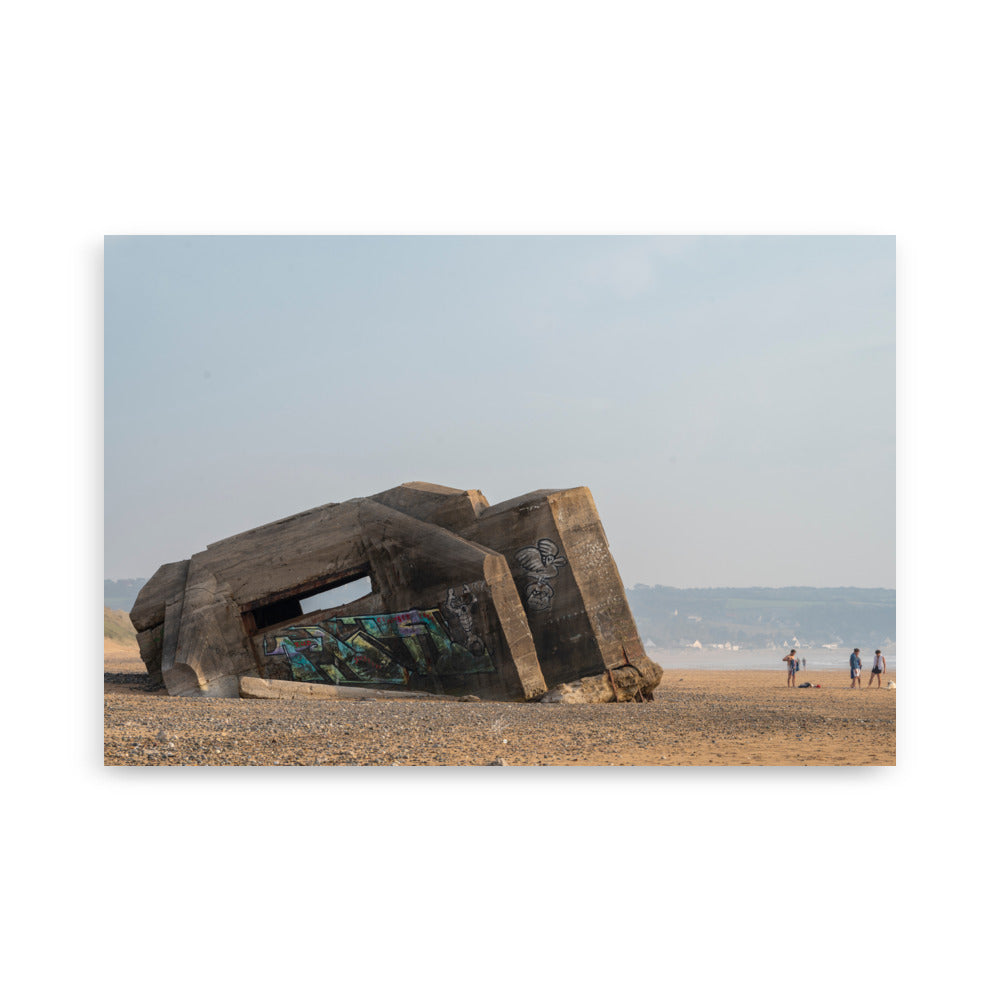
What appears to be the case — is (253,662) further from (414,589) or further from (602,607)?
(602,607)

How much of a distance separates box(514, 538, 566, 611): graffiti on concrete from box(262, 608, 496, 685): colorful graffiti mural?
992 millimetres

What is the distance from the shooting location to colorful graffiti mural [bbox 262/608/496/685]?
10875 mm

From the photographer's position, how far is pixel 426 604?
36.8 feet

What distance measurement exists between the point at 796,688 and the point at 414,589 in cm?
800

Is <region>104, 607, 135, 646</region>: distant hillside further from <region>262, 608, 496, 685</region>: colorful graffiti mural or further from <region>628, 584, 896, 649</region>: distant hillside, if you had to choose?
<region>262, 608, 496, 685</region>: colorful graffiti mural

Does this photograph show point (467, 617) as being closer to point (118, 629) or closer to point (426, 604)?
point (426, 604)

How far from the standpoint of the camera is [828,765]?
725 centimetres

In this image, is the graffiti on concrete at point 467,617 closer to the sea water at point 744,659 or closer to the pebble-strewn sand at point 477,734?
the pebble-strewn sand at point 477,734

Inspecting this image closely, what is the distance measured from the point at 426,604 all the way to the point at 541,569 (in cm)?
144

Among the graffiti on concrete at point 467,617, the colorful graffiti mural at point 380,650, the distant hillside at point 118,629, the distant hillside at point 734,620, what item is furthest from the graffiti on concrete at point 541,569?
the distant hillside at point 118,629

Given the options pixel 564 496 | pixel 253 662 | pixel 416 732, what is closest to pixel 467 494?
pixel 564 496

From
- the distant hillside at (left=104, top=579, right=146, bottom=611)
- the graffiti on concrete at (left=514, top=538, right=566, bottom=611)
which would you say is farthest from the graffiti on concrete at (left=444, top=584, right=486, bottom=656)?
the distant hillside at (left=104, top=579, right=146, bottom=611)

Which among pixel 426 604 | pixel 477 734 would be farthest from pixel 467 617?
pixel 477 734

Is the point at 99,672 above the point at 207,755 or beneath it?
above
